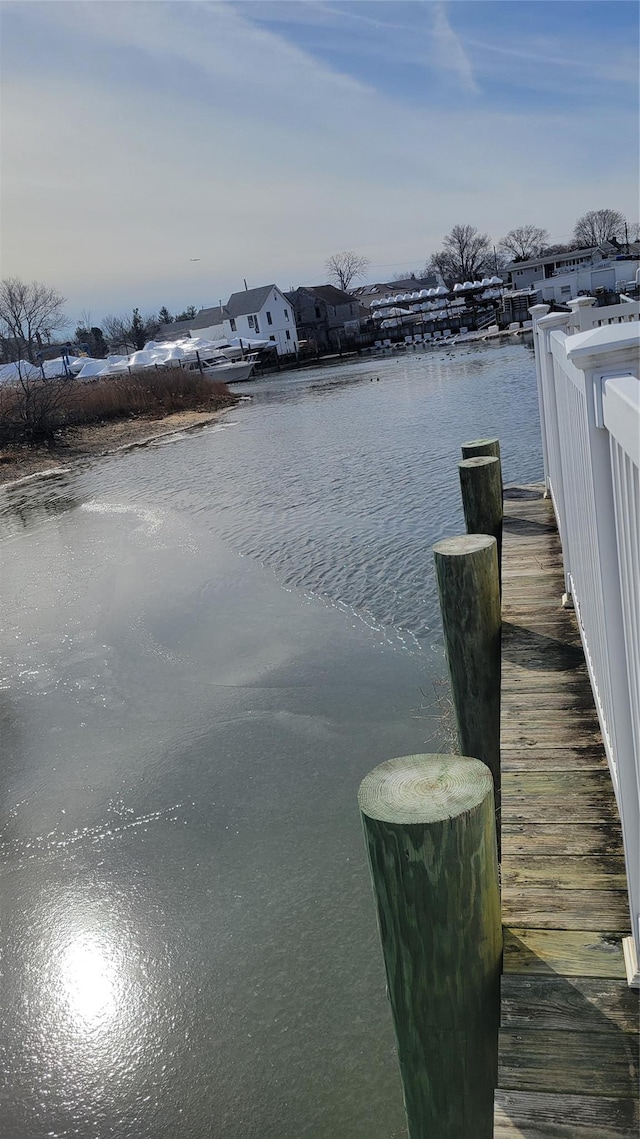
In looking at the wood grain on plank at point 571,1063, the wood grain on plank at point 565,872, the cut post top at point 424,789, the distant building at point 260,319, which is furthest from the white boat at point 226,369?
the wood grain on plank at point 571,1063

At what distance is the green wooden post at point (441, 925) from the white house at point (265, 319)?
86.2 m

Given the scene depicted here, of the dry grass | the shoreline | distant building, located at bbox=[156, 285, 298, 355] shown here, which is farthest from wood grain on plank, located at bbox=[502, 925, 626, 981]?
distant building, located at bbox=[156, 285, 298, 355]

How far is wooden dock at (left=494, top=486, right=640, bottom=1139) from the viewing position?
7.34ft

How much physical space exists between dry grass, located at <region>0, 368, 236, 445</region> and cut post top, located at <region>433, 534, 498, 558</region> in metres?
30.3

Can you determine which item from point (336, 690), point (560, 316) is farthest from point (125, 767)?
point (560, 316)

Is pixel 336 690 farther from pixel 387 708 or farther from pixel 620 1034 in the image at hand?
pixel 620 1034

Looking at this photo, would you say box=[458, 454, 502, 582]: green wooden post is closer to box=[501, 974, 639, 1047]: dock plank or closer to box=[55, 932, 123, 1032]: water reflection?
box=[55, 932, 123, 1032]: water reflection

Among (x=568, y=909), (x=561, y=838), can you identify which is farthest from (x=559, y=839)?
(x=568, y=909)

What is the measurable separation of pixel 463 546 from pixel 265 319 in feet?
282

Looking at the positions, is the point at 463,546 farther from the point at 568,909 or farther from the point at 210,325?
the point at 210,325

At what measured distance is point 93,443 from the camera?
108ft

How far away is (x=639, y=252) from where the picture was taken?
88.3m

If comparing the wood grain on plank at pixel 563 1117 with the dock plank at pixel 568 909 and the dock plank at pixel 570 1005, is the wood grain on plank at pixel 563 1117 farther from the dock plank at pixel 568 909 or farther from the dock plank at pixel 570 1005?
the dock plank at pixel 568 909

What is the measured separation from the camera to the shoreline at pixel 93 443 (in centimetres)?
2812
